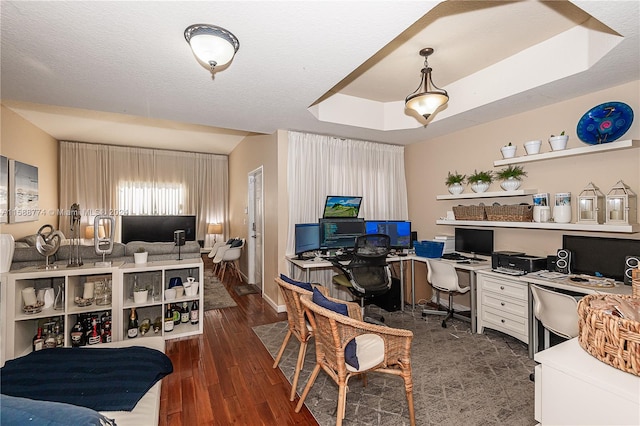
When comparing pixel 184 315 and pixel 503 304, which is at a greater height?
pixel 503 304

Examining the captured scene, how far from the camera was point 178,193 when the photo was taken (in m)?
7.94

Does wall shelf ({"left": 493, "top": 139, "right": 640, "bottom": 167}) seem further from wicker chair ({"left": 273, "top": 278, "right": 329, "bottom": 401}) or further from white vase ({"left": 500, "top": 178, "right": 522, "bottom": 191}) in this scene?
wicker chair ({"left": 273, "top": 278, "right": 329, "bottom": 401})

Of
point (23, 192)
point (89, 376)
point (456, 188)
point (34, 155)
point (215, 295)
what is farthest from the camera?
point (34, 155)

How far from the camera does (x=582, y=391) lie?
91cm

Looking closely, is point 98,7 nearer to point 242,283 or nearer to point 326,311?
point 326,311

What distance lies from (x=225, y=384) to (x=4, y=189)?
4327 millimetres

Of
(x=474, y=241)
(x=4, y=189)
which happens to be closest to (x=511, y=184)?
(x=474, y=241)

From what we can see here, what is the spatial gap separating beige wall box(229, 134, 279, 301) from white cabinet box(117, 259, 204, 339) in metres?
1.17

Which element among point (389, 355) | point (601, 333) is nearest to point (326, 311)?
point (389, 355)

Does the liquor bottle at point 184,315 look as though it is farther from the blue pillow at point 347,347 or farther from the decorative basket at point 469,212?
the decorative basket at point 469,212

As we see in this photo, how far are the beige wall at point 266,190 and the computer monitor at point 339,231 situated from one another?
0.71 meters

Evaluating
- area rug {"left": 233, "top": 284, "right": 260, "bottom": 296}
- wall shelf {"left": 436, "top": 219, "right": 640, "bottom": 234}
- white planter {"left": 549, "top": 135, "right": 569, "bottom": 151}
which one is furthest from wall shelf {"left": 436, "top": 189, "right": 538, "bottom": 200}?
area rug {"left": 233, "top": 284, "right": 260, "bottom": 296}

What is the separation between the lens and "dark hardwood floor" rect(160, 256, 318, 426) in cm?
205

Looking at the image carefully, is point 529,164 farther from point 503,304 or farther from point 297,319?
point 297,319
